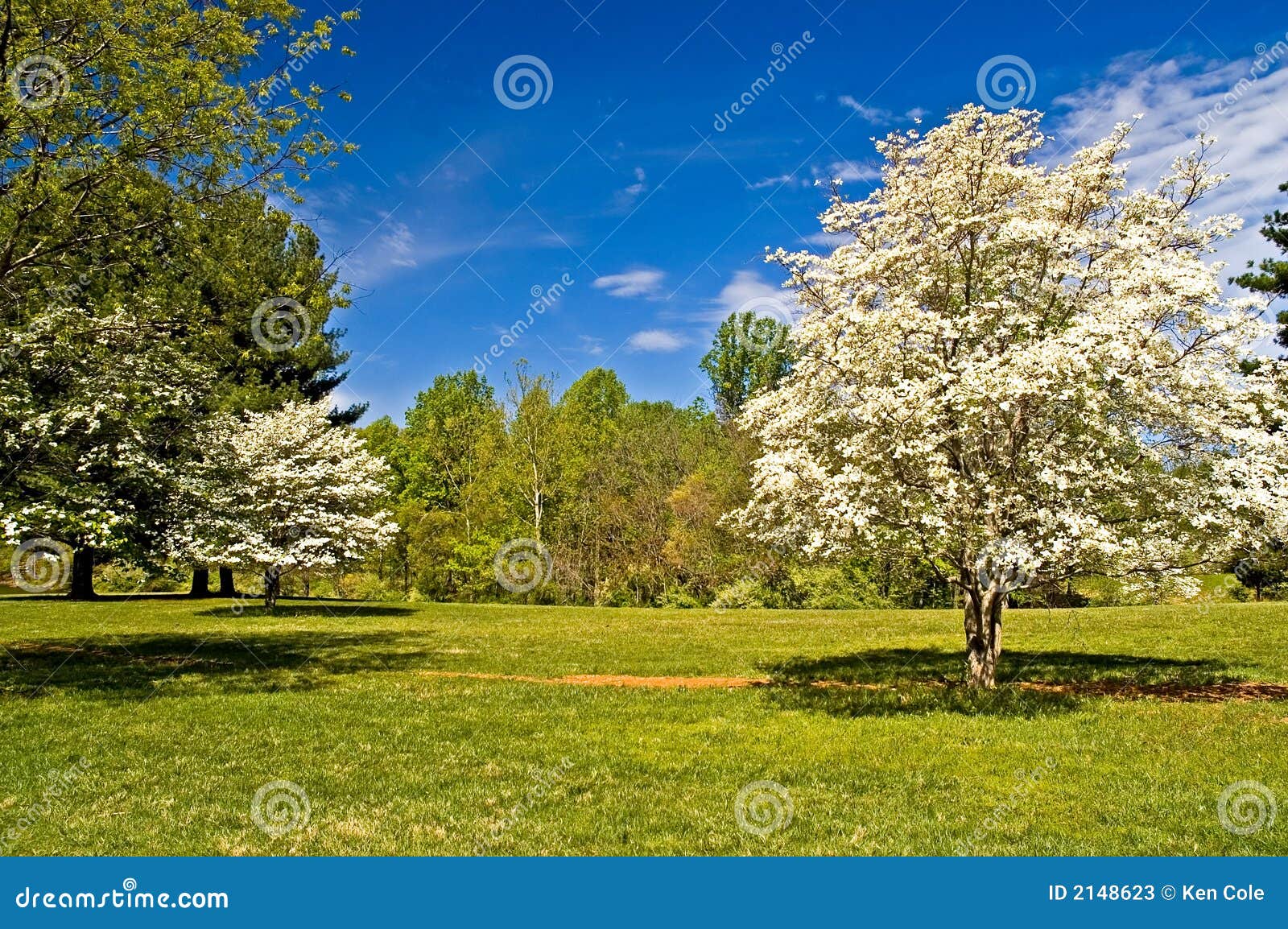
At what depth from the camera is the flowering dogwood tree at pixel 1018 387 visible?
10742 mm

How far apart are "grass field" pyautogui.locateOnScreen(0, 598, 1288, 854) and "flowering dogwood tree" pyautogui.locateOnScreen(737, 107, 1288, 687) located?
2.58 metres

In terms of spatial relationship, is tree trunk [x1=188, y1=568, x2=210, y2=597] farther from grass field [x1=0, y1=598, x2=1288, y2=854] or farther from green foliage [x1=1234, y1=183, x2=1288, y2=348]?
green foliage [x1=1234, y1=183, x2=1288, y2=348]

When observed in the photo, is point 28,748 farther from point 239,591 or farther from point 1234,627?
point 239,591

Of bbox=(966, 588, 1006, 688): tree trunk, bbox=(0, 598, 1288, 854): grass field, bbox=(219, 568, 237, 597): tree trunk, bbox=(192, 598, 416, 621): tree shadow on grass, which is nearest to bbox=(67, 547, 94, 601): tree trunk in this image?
bbox=(219, 568, 237, 597): tree trunk

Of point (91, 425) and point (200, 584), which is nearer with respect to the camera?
point (91, 425)

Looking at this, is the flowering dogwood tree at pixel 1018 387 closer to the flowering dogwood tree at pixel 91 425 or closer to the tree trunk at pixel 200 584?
the flowering dogwood tree at pixel 91 425

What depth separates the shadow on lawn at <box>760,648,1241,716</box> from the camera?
1225cm

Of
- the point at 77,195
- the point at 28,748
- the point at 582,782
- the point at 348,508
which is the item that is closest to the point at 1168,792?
the point at 582,782

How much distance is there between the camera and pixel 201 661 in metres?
17.8

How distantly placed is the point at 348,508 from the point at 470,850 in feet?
90.2

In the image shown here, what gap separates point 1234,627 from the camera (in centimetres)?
2295

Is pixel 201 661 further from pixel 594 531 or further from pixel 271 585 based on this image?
pixel 594 531

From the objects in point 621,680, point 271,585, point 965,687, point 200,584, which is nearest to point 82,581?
point 200,584

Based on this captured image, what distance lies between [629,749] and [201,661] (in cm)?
1289
